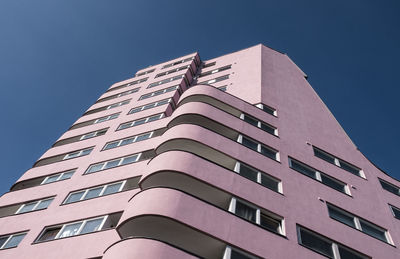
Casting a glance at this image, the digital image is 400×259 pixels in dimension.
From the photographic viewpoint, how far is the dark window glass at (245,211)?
15048 millimetres

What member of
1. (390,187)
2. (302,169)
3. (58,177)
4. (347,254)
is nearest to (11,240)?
(58,177)

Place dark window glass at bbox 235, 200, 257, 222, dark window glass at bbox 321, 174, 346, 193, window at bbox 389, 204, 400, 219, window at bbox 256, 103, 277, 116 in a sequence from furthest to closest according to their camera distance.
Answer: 1. window at bbox 256, 103, 277, 116
2. dark window glass at bbox 321, 174, 346, 193
3. window at bbox 389, 204, 400, 219
4. dark window glass at bbox 235, 200, 257, 222

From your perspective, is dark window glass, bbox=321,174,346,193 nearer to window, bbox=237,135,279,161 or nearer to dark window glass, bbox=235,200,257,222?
window, bbox=237,135,279,161

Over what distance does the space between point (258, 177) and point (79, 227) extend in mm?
9365

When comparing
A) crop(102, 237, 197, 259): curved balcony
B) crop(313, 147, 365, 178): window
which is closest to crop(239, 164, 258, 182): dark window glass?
crop(313, 147, 365, 178): window

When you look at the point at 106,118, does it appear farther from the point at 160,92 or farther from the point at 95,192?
the point at 95,192

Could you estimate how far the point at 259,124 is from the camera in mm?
22375

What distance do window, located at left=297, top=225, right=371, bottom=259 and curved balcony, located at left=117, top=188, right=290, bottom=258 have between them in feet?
4.65

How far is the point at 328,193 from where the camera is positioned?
18.5 meters

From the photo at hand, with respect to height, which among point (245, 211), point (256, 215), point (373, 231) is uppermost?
point (373, 231)

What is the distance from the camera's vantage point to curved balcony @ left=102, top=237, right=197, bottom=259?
1155cm

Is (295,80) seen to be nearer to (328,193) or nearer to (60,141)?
(328,193)

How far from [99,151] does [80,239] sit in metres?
9.51

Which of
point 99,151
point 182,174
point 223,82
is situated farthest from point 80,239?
point 223,82
